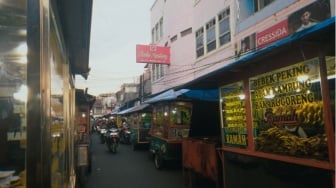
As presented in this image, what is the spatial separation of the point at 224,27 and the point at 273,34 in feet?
14.1

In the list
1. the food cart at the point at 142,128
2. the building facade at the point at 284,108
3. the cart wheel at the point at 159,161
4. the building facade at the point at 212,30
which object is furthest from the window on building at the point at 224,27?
the food cart at the point at 142,128

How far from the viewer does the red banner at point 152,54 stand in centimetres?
2238

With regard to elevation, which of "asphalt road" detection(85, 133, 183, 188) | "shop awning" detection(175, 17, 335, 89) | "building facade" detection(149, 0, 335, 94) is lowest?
"asphalt road" detection(85, 133, 183, 188)

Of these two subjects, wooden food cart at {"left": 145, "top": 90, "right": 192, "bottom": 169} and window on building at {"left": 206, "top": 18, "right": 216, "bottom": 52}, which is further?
window on building at {"left": 206, "top": 18, "right": 216, "bottom": 52}

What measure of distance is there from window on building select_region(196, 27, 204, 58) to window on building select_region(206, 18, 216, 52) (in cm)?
82

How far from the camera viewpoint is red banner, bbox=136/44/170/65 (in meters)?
22.4

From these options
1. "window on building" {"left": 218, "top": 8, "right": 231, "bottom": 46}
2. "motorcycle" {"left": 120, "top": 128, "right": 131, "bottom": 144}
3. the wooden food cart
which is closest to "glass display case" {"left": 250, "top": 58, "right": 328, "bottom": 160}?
the wooden food cart

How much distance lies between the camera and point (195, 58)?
63.2ft

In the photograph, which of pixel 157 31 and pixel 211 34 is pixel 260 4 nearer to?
pixel 211 34

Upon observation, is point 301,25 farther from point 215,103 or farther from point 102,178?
point 102,178

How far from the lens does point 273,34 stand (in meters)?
11.5

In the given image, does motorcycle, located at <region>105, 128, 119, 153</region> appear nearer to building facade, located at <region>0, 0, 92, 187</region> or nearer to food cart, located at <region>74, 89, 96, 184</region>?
food cart, located at <region>74, 89, 96, 184</region>

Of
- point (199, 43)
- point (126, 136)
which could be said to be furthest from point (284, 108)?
point (126, 136)

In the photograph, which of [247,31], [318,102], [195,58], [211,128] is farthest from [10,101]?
[195,58]
